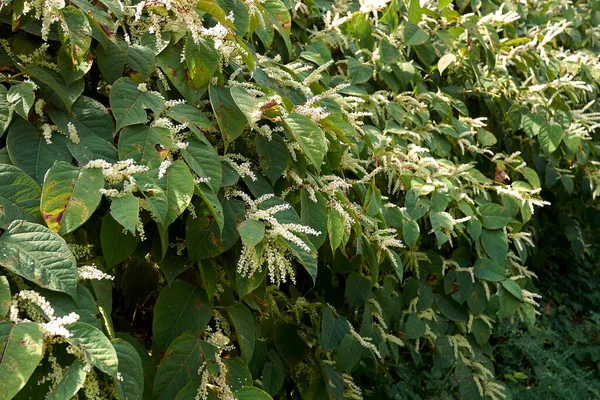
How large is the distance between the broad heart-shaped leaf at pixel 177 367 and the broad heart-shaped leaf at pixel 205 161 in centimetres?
34

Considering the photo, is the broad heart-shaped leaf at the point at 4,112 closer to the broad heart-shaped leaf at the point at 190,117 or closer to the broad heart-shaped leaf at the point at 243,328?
the broad heart-shaped leaf at the point at 190,117

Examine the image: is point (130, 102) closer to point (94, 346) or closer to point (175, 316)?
point (175, 316)

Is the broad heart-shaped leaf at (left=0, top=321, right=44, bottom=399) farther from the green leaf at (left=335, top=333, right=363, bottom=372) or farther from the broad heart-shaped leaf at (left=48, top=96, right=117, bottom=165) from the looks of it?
the green leaf at (left=335, top=333, right=363, bottom=372)

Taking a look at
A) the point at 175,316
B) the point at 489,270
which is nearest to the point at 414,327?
the point at 489,270

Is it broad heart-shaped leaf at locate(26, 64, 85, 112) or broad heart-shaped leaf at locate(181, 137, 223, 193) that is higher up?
broad heart-shaped leaf at locate(26, 64, 85, 112)

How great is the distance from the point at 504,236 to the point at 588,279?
285 cm

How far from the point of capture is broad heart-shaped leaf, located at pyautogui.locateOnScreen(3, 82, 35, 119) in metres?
1.33

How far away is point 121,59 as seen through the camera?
1.55 meters

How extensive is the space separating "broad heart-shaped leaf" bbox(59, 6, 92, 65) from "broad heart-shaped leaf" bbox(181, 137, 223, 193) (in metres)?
0.30

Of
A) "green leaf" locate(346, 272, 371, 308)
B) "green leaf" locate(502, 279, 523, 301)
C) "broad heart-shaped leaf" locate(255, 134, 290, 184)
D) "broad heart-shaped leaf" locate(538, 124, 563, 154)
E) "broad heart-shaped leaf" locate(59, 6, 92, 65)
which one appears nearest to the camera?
"broad heart-shaped leaf" locate(59, 6, 92, 65)

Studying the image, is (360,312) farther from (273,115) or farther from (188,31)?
(188,31)

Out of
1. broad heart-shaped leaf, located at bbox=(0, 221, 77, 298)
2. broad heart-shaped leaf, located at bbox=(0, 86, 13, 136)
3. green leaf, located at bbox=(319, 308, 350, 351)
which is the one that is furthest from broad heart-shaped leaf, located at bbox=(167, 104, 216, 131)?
green leaf, located at bbox=(319, 308, 350, 351)

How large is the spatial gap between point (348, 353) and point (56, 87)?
121 cm

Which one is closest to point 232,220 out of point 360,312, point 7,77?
point 7,77
